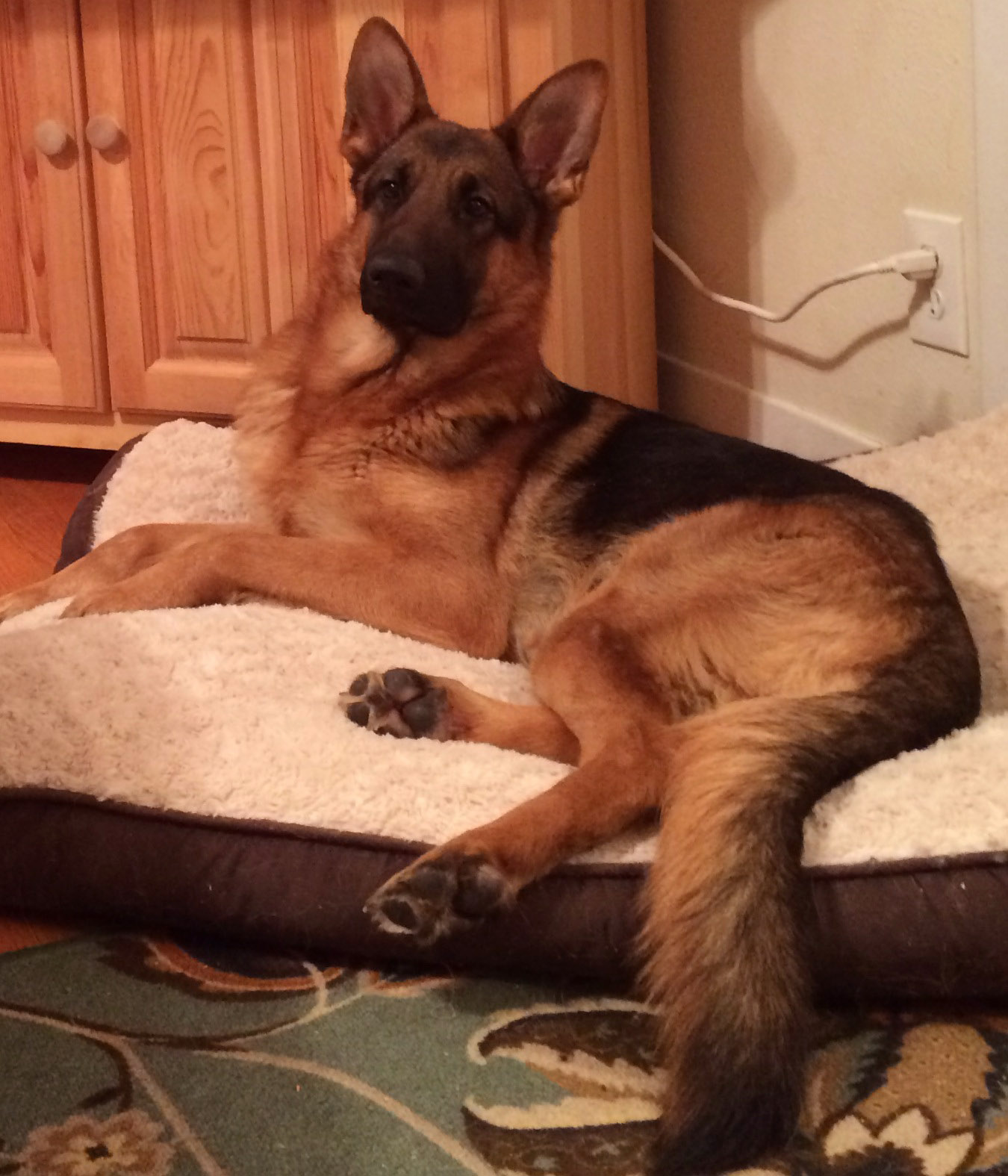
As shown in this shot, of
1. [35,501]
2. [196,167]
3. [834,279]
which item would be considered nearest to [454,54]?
[196,167]

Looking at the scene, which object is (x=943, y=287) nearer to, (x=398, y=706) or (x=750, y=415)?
(x=750, y=415)

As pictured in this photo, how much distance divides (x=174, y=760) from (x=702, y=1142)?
0.82 meters

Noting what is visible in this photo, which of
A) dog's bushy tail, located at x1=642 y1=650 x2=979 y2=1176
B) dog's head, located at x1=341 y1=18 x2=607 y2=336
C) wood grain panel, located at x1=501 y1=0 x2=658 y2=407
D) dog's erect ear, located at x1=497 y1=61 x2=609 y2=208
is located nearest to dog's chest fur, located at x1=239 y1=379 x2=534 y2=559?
dog's head, located at x1=341 y1=18 x2=607 y2=336

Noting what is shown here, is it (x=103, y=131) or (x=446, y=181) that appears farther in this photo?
(x=103, y=131)

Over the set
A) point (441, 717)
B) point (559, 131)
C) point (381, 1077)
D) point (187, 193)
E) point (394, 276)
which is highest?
point (559, 131)

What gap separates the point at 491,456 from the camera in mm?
2209

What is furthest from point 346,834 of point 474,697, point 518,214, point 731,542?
point 518,214

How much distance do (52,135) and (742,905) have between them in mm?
2832

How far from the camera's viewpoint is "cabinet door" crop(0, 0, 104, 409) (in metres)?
3.19

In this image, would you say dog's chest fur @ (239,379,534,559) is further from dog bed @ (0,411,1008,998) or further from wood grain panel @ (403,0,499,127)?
wood grain panel @ (403,0,499,127)

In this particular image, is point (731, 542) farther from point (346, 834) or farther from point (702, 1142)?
point (702, 1142)

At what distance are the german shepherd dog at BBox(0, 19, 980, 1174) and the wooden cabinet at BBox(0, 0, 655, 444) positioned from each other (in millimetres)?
726

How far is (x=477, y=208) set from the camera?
7.40 feet

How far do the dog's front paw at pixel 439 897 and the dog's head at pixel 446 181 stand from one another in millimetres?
1113
